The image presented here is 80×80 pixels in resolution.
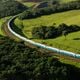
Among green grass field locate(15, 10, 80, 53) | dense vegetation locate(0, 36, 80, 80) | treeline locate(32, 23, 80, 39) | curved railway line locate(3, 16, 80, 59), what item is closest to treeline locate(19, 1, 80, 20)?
green grass field locate(15, 10, 80, 53)

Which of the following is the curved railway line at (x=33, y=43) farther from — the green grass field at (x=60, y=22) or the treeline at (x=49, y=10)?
the treeline at (x=49, y=10)

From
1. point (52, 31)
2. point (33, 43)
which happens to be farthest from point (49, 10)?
point (33, 43)

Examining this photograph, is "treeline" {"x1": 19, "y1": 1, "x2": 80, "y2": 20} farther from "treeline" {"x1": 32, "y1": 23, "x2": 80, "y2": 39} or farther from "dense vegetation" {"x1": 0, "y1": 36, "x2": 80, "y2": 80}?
"dense vegetation" {"x1": 0, "y1": 36, "x2": 80, "y2": 80}

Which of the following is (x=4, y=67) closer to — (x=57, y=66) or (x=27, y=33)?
(x=57, y=66)

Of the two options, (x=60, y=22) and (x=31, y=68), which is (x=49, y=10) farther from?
(x=31, y=68)

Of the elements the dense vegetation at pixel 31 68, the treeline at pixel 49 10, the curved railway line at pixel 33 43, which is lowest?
the treeline at pixel 49 10

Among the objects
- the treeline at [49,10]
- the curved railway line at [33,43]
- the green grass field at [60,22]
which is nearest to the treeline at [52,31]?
the green grass field at [60,22]
